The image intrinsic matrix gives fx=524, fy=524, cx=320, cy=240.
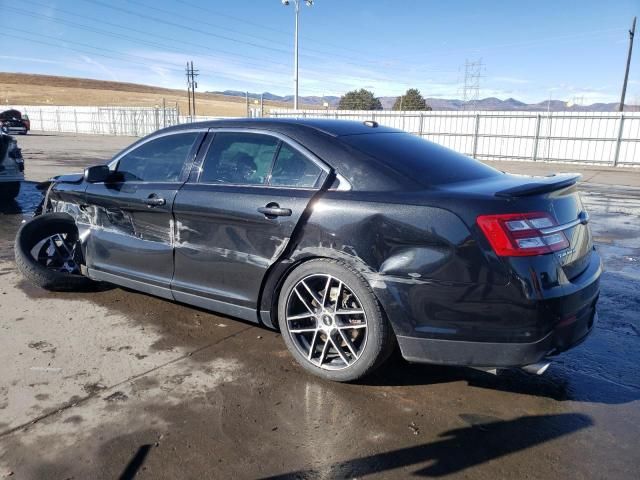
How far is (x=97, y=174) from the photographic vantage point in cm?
442

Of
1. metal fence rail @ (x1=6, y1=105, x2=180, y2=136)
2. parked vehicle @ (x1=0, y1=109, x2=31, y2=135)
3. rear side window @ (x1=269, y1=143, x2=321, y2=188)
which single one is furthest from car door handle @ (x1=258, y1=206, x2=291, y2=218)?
parked vehicle @ (x1=0, y1=109, x2=31, y2=135)

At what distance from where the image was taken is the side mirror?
4406 mm

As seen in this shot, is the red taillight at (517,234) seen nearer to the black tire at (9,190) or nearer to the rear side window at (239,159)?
the rear side window at (239,159)

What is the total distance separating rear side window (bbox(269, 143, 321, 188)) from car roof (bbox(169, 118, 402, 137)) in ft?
Result: 0.61

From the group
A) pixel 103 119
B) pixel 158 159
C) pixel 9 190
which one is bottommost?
pixel 9 190

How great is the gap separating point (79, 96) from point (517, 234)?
9751cm

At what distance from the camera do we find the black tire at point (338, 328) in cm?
304

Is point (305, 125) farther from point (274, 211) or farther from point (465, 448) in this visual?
point (465, 448)

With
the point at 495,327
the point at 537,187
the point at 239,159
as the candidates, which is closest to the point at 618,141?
the point at 537,187

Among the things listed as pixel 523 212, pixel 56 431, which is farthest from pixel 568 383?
pixel 56 431

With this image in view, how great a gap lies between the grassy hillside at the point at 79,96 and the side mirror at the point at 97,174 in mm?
52747

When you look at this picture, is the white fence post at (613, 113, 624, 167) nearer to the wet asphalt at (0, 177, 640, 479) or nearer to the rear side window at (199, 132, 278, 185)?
the wet asphalt at (0, 177, 640, 479)

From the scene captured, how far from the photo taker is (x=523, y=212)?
9.15 feet

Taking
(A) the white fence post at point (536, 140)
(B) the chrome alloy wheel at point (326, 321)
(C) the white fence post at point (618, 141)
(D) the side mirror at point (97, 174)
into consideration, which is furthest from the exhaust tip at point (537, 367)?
(A) the white fence post at point (536, 140)
